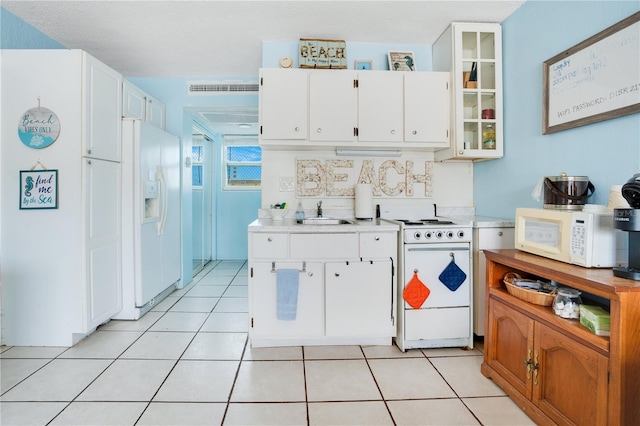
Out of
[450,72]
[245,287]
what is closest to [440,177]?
[450,72]

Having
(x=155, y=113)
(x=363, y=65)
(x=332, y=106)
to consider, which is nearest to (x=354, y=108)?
(x=332, y=106)

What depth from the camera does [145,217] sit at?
3.10 meters

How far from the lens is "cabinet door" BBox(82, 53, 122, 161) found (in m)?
2.40

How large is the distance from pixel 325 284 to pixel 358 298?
0.27m

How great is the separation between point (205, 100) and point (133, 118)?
110 cm

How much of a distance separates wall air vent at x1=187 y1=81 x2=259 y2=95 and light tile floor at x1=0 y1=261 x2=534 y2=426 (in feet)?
8.77

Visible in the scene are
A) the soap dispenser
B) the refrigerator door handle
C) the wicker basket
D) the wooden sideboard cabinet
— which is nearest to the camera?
the wooden sideboard cabinet

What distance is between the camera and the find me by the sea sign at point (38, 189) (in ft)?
7.72

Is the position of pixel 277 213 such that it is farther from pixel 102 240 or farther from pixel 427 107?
pixel 427 107

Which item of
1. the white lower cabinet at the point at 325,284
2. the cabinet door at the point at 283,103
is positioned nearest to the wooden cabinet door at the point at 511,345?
the white lower cabinet at the point at 325,284

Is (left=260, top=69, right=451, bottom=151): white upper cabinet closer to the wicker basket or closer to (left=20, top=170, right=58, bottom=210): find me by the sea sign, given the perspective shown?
the wicker basket

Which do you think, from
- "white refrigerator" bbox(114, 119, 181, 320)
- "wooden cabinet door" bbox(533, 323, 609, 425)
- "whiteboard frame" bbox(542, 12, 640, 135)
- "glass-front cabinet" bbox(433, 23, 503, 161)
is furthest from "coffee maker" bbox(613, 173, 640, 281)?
"white refrigerator" bbox(114, 119, 181, 320)

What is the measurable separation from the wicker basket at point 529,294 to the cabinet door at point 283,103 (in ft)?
6.01

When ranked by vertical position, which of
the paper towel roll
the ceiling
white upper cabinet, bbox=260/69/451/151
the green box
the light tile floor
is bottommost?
the light tile floor
